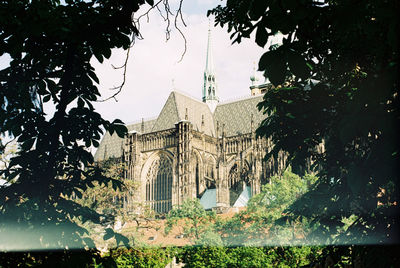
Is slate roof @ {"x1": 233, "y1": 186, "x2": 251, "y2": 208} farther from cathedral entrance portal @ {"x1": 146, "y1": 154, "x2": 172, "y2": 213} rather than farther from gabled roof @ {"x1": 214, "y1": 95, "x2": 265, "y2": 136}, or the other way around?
gabled roof @ {"x1": 214, "y1": 95, "x2": 265, "y2": 136}

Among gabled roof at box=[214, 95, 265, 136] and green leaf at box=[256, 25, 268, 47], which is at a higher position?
gabled roof at box=[214, 95, 265, 136]

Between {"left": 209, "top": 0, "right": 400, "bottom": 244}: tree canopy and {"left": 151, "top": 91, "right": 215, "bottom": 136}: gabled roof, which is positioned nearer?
{"left": 209, "top": 0, "right": 400, "bottom": 244}: tree canopy

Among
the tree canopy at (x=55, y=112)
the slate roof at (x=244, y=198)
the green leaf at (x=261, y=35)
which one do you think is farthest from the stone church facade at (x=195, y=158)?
the green leaf at (x=261, y=35)

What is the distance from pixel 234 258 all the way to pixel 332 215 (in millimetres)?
12441

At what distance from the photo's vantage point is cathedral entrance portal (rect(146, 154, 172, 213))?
4075 cm

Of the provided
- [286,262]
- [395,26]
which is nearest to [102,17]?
[395,26]

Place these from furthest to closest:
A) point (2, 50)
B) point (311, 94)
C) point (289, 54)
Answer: point (311, 94)
point (2, 50)
point (289, 54)

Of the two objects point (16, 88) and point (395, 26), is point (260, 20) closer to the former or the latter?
point (395, 26)

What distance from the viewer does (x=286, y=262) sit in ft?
54.0

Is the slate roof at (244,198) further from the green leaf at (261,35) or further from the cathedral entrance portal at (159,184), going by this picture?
the green leaf at (261,35)

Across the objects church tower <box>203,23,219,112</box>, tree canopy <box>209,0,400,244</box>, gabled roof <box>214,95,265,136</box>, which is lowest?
tree canopy <box>209,0,400,244</box>

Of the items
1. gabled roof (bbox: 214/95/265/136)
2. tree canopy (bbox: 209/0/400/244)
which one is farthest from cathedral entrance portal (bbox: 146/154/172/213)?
tree canopy (bbox: 209/0/400/244)

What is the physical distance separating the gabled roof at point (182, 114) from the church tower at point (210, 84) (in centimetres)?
325

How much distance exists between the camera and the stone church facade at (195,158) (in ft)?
128
